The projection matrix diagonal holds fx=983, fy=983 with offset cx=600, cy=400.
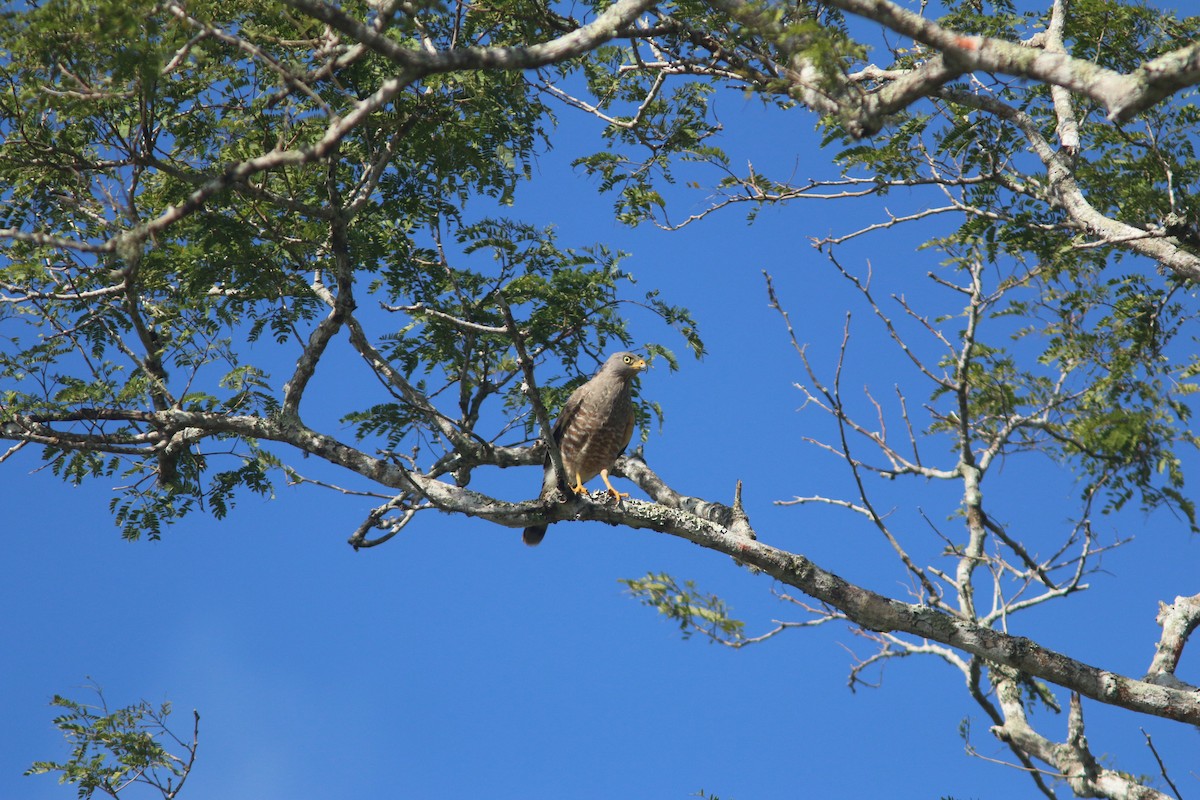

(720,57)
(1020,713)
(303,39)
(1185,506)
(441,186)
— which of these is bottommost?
(1020,713)

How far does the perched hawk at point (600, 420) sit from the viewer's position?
21.3 ft

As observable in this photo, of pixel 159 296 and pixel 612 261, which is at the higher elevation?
pixel 159 296

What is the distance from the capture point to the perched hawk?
256 inches

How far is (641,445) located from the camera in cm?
659

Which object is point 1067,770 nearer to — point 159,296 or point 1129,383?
point 1129,383

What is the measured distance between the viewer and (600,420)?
21.4ft

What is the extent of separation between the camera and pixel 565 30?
567 centimetres

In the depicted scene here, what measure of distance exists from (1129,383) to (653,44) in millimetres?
3874

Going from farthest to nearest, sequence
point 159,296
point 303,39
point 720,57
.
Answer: point 159,296 < point 720,57 < point 303,39

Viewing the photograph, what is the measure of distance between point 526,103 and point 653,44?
0.87 m

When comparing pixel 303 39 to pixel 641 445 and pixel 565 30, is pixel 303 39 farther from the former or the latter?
pixel 641 445

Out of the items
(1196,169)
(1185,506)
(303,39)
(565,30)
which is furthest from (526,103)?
(1185,506)

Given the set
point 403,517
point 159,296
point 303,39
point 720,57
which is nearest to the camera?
point 303,39

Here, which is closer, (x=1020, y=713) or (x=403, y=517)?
(x=403, y=517)
